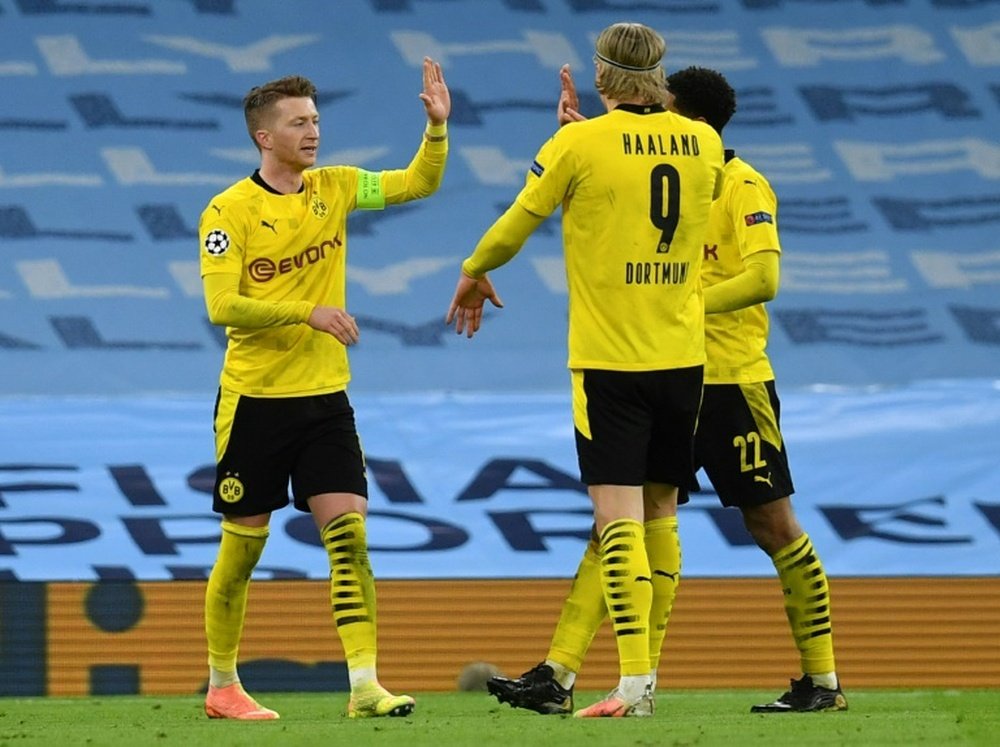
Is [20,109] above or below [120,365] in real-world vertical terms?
above

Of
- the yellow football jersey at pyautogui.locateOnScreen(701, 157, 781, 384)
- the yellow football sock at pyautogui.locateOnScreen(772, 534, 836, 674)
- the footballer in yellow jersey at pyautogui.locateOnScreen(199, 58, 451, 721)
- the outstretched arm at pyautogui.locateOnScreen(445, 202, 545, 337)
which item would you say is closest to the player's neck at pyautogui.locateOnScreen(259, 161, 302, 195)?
the footballer in yellow jersey at pyautogui.locateOnScreen(199, 58, 451, 721)

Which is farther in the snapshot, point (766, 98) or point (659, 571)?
point (766, 98)

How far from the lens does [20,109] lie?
1274cm

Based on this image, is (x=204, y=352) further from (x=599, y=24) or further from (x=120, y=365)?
(x=599, y=24)

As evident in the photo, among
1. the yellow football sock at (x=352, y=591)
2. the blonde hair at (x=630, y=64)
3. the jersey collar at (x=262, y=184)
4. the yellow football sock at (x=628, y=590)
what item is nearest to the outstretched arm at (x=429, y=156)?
the jersey collar at (x=262, y=184)

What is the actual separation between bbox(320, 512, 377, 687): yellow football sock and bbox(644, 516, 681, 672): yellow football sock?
2.98ft

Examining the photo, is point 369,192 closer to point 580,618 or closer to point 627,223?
point 627,223

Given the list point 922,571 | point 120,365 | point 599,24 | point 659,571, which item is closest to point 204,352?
point 120,365

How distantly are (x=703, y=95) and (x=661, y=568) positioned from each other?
159cm

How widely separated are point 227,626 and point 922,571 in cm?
382

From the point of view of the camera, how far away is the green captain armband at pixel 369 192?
6.83 m

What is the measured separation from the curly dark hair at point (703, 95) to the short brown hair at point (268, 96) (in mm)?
1247

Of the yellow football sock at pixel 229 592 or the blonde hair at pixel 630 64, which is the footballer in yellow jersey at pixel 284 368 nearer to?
the yellow football sock at pixel 229 592

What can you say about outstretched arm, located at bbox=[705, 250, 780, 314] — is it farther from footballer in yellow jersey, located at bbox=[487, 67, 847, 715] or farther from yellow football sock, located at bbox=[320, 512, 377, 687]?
yellow football sock, located at bbox=[320, 512, 377, 687]
